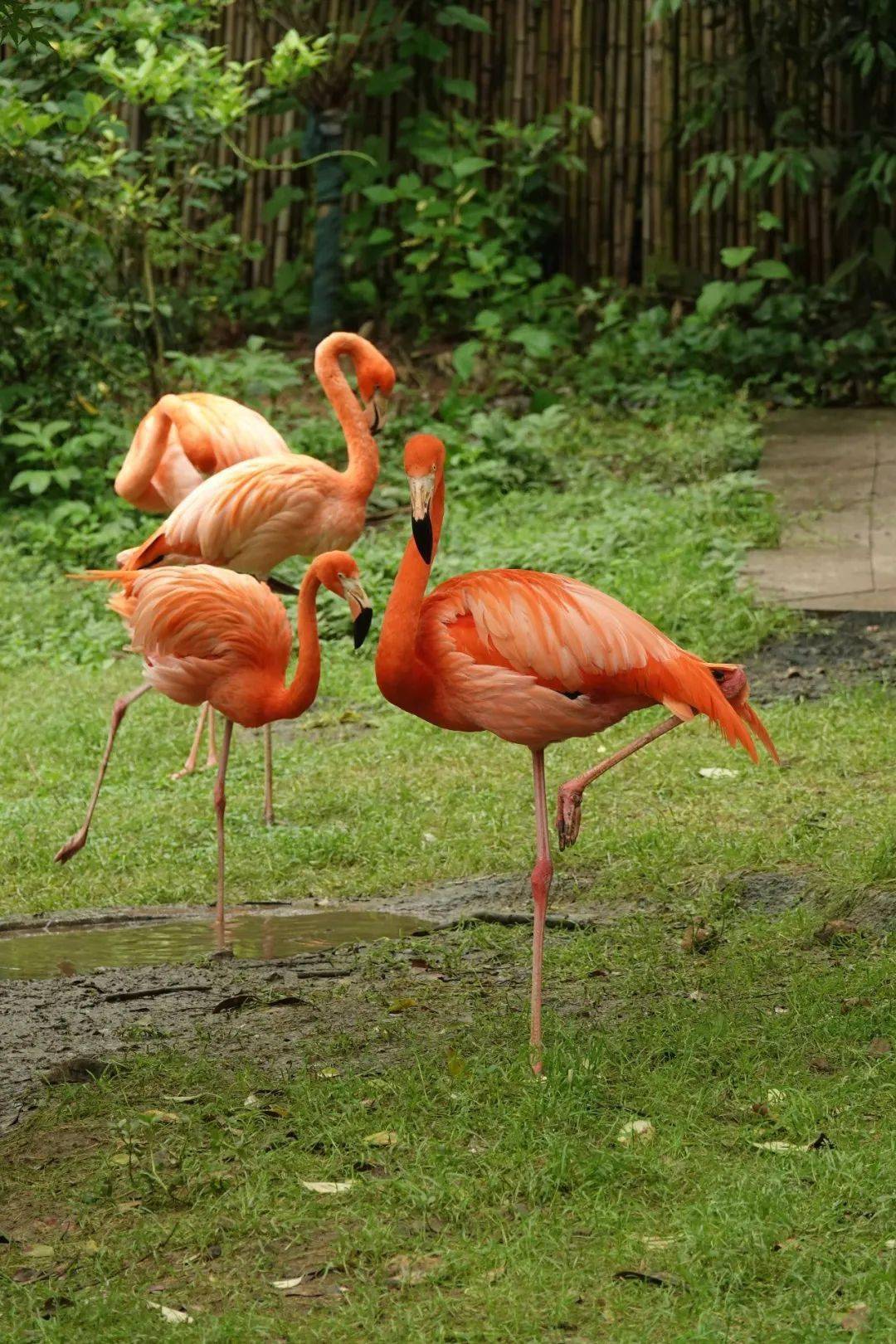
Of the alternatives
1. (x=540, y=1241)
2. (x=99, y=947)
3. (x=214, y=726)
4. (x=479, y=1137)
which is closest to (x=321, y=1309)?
(x=540, y=1241)

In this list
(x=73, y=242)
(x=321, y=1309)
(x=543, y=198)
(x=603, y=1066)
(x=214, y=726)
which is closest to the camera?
(x=321, y=1309)

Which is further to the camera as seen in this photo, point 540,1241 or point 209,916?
point 209,916

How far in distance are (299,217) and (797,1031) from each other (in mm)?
9908

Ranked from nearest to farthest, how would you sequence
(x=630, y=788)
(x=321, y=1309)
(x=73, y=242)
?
1. (x=321, y=1309)
2. (x=630, y=788)
3. (x=73, y=242)

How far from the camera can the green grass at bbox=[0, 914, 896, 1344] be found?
2.87 m

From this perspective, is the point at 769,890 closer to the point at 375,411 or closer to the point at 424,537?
the point at 424,537

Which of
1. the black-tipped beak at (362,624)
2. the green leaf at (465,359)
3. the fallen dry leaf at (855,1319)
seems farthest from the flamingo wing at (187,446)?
the fallen dry leaf at (855,1319)

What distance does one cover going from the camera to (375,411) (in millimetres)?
6977

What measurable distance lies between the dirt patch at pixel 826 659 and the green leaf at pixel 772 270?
4402 millimetres

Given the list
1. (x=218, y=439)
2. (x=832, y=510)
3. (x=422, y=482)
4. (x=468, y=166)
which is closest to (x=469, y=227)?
(x=468, y=166)

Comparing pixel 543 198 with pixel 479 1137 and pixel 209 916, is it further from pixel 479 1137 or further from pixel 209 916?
pixel 479 1137

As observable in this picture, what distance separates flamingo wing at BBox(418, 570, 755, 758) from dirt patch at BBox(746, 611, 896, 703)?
8.67 ft

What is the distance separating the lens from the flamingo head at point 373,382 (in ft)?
22.6

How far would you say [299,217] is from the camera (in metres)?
12.7
